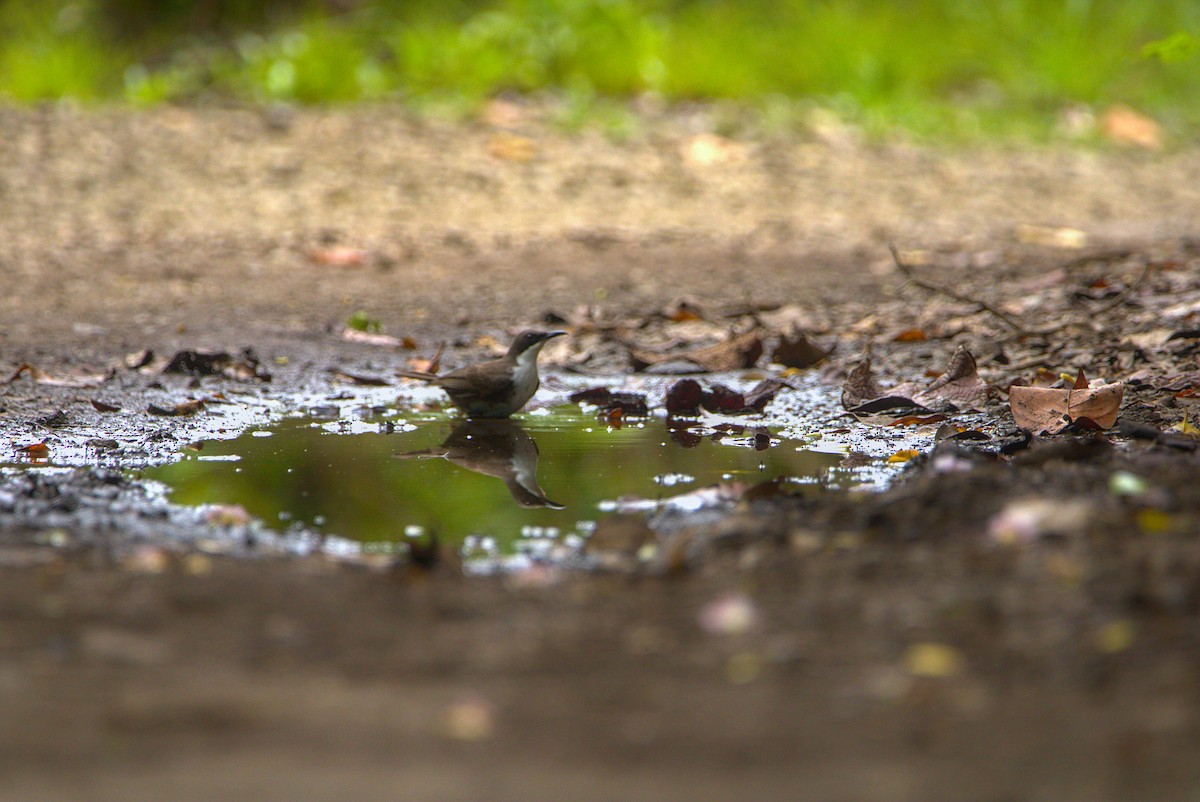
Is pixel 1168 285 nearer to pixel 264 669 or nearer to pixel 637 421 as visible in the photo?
pixel 637 421

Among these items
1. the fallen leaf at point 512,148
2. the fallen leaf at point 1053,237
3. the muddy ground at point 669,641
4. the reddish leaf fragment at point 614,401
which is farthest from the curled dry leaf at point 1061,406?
the fallen leaf at point 512,148

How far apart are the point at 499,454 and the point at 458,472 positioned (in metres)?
0.29

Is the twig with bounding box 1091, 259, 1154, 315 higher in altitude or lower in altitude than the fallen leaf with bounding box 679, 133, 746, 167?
lower

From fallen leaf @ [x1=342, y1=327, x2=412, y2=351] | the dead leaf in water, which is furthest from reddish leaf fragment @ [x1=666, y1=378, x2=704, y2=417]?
the dead leaf in water

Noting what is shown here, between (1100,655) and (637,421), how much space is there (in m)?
2.53

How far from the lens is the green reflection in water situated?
3.35 m

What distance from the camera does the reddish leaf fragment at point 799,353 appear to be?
17.7 ft

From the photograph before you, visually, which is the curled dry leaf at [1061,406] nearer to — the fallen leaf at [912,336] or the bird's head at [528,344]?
the fallen leaf at [912,336]

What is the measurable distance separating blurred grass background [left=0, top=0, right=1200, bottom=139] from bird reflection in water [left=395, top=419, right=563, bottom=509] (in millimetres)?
5862

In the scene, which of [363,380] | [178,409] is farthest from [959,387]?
[178,409]

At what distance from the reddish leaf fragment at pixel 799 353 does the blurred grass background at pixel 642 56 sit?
16.4 ft

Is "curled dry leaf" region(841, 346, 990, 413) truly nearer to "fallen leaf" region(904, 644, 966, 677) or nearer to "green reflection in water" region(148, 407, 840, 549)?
"green reflection in water" region(148, 407, 840, 549)

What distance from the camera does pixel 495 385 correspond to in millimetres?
4535

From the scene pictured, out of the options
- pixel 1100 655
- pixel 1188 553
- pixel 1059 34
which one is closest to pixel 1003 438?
pixel 1188 553
